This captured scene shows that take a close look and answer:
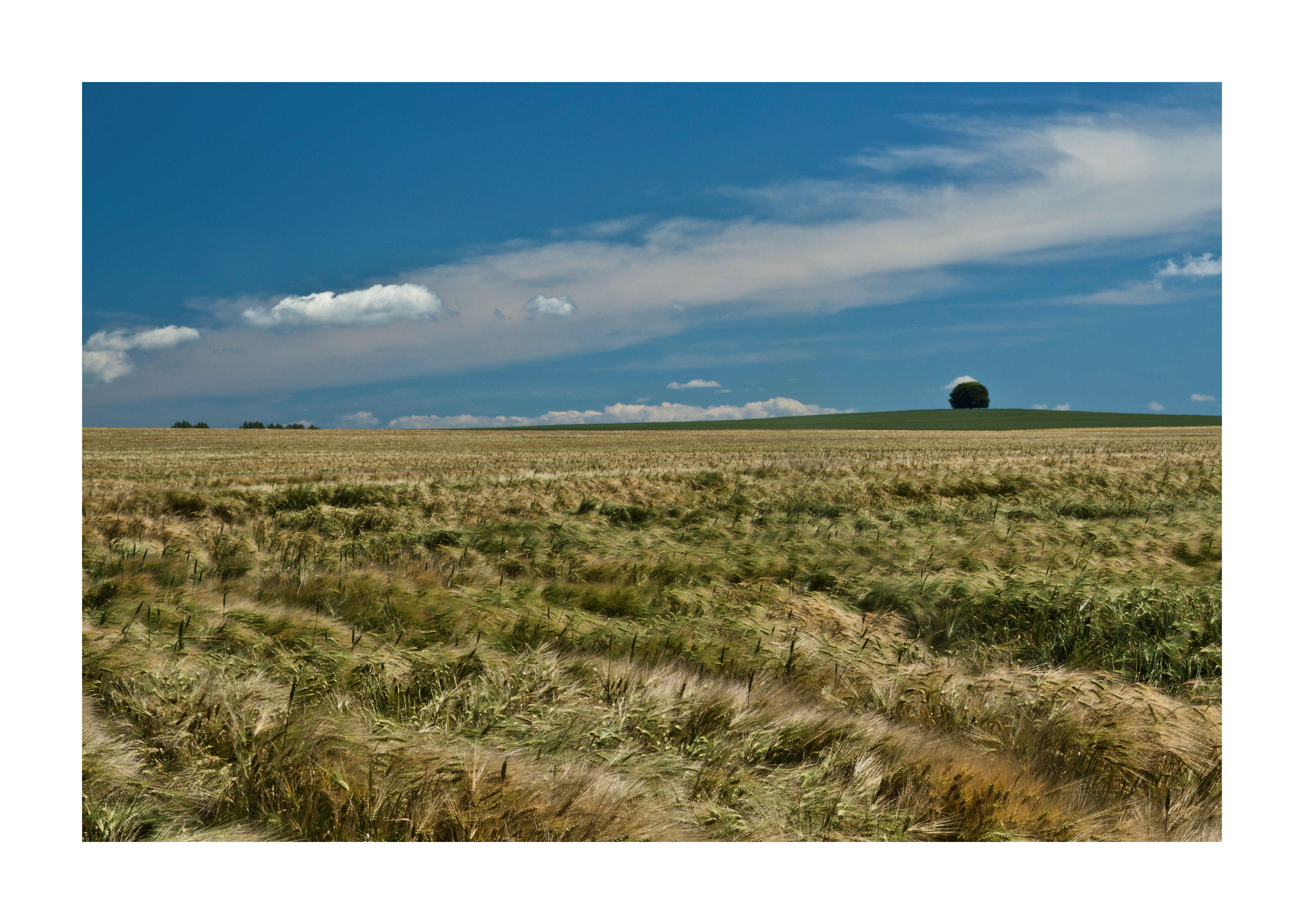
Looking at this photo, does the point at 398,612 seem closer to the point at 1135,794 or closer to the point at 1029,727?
the point at 1029,727

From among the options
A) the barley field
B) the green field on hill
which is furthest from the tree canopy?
the barley field

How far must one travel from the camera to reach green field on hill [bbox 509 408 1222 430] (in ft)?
294

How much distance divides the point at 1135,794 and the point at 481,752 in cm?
350

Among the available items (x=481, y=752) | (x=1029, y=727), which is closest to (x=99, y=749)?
(x=481, y=752)

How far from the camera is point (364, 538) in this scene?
10047mm

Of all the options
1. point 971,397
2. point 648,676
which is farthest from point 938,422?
point 648,676

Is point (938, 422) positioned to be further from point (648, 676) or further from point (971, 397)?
point (648, 676)

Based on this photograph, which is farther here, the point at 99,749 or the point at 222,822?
the point at 99,749

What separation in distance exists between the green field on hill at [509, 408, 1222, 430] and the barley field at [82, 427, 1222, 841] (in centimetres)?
7824

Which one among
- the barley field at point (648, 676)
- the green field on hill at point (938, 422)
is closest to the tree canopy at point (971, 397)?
the green field on hill at point (938, 422)

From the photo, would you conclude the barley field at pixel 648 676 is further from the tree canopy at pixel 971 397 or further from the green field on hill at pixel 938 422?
the tree canopy at pixel 971 397

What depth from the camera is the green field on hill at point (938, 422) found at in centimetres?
8975

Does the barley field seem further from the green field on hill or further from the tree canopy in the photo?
the tree canopy

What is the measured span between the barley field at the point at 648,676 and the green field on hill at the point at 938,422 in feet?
257
